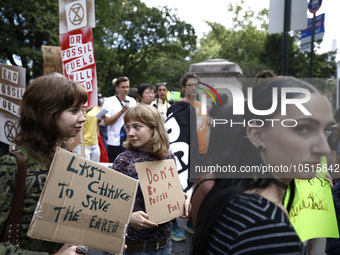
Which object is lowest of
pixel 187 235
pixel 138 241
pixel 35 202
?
pixel 187 235

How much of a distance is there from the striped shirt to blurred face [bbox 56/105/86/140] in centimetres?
91

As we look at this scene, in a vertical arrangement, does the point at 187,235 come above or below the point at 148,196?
below

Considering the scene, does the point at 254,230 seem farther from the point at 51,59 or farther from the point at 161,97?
the point at 161,97

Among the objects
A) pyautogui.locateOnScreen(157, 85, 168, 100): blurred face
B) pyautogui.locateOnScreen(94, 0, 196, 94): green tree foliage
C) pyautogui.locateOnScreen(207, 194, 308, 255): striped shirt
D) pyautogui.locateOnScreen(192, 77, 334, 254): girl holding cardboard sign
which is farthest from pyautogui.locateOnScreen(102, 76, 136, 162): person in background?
pyautogui.locateOnScreen(94, 0, 196, 94): green tree foliage

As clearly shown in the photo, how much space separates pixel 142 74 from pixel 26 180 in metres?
28.8

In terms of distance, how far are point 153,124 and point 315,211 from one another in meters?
1.24

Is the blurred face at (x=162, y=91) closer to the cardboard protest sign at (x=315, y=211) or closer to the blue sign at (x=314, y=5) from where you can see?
the blue sign at (x=314, y=5)

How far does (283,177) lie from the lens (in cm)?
103

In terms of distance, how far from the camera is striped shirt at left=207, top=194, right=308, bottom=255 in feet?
2.88

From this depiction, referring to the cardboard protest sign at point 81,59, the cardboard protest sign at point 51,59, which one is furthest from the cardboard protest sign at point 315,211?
the cardboard protest sign at point 51,59

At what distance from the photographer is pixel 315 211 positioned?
61.4 inches

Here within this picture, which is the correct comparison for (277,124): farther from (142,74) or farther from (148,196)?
(142,74)

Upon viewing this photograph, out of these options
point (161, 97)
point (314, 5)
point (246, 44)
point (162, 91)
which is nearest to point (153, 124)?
point (314, 5)

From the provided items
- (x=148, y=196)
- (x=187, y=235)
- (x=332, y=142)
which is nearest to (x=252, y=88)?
(x=148, y=196)
